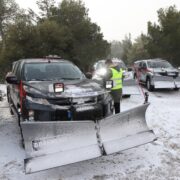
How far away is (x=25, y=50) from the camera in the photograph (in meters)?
19.1

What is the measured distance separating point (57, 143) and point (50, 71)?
2475 mm

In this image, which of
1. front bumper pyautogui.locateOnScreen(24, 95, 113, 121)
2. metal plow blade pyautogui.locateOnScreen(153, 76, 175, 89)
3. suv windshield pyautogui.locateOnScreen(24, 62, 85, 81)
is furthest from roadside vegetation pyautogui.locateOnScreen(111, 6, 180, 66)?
front bumper pyautogui.locateOnScreen(24, 95, 113, 121)

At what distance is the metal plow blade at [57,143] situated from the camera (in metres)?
3.99

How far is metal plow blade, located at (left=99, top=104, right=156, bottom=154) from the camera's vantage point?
4.52m

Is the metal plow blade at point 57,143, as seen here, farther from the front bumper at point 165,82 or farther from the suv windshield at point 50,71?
the front bumper at point 165,82

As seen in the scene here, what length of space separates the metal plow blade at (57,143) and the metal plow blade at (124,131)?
0.23 meters

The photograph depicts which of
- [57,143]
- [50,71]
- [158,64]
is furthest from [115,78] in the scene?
[158,64]

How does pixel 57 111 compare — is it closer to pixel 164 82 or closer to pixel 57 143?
pixel 57 143

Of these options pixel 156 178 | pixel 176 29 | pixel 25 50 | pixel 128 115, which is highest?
pixel 176 29

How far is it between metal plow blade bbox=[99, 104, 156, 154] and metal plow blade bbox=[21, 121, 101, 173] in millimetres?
228

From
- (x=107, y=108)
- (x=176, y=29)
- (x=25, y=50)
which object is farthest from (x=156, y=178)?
(x=176, y=29)

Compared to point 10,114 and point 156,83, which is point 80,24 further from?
point 10,114

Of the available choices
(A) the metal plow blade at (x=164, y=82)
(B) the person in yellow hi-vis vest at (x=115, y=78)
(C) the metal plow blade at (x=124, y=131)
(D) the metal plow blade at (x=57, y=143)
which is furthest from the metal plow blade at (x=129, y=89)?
(D) the metal plow blade at (x=57, y=143)

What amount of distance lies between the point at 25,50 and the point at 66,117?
49.8 ft
